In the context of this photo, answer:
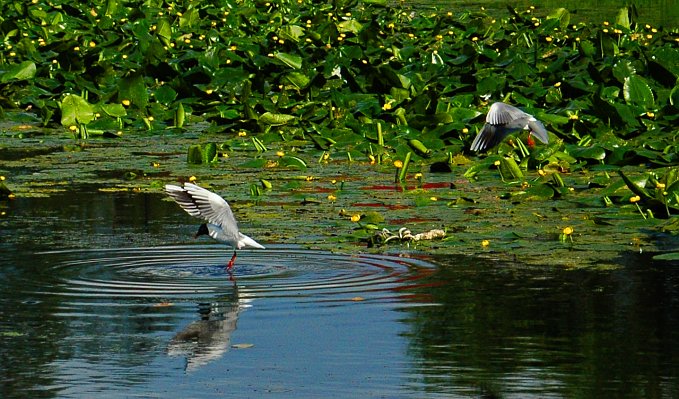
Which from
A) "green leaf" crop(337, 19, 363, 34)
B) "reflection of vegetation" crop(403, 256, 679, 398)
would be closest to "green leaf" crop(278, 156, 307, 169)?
"reflection of vegetation" crop(403, 256, 679, 398)

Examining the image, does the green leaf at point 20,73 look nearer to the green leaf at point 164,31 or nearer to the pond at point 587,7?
the green leaf at point 164,31

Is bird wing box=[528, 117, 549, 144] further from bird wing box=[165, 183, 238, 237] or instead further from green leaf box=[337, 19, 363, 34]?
green leaf box=[337, 19, 363, 34]

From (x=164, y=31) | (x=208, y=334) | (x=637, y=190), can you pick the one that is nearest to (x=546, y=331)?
(x=208, y=334)

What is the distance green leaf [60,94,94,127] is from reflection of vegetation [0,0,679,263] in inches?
0.5

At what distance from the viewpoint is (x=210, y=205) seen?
326 inches

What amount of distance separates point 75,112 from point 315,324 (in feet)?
25.6

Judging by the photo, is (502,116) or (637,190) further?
(502,116)

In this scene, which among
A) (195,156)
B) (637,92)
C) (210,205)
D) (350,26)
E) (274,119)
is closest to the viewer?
(210,205)

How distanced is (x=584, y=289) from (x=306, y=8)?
15.6 m

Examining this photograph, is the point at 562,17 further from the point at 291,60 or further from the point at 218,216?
the point at 218,216

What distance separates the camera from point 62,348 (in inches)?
257

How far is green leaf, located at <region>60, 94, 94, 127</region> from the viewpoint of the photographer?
14.2 m

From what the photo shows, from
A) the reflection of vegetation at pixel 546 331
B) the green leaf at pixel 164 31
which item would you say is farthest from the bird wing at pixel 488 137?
the green leaf at pixel 164 31

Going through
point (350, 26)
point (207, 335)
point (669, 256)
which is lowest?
point (207, 335)
